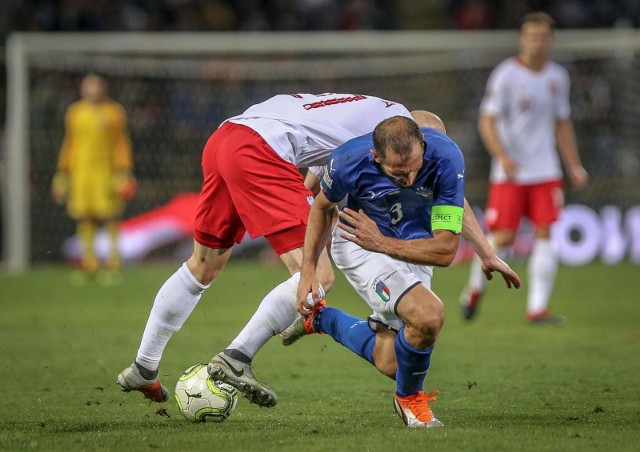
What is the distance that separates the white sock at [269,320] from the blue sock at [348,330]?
0.49ft

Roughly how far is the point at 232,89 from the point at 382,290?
10.9m

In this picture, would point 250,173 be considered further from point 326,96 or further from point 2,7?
point 2,7

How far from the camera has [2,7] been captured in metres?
18.3

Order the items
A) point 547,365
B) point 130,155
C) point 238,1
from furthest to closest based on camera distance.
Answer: point 238,1, point 130,155, point 547,365

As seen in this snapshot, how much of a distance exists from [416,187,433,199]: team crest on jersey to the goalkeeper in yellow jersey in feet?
31.3

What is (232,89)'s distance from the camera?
15953 millimetres

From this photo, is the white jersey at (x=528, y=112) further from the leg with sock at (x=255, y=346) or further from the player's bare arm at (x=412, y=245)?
the player's bare arm at (x=412, y=245)

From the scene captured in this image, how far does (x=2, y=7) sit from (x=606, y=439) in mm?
15309

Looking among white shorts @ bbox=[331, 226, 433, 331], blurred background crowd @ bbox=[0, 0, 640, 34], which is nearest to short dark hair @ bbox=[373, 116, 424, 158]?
white shorts @ bbox=[331, 226, 433, 331]

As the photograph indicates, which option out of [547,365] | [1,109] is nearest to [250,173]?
[547,365]

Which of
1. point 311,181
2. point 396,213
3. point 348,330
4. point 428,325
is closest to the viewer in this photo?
point 428,325

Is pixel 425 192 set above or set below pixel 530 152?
above

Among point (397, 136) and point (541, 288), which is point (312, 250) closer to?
point (397, 136)

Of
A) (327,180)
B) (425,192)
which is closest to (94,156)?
(327,180)
